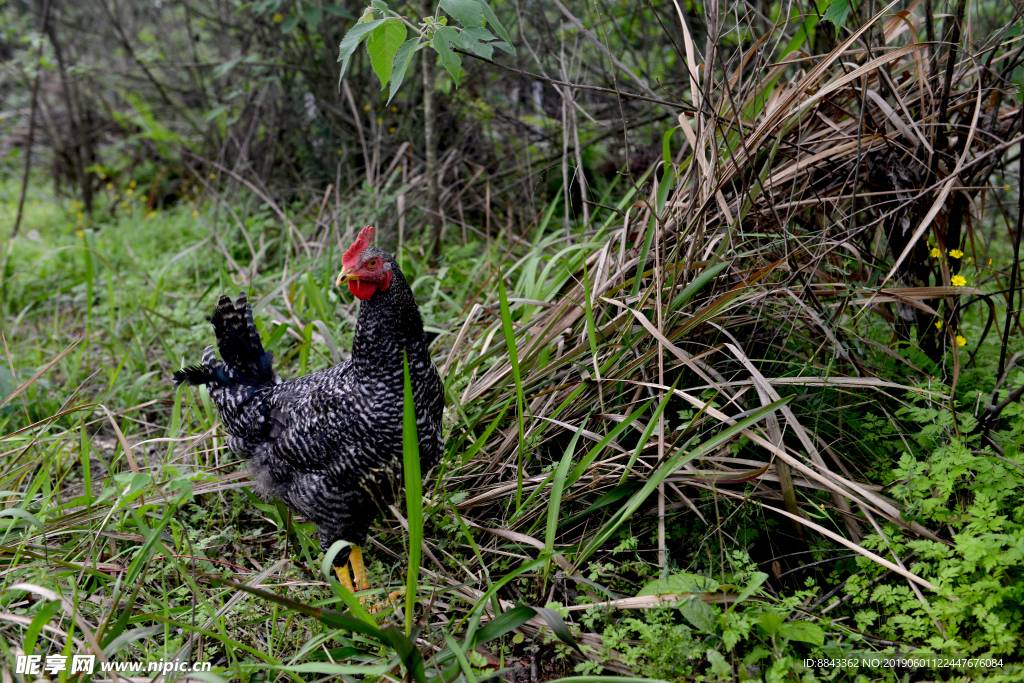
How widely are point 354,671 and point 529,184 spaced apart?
387 centimetres

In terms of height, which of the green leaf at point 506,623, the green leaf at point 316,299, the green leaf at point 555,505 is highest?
the green leaf at point 316,299

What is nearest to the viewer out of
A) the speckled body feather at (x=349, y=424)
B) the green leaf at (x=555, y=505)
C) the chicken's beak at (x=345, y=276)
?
the green leaf at (x=555, y=505)

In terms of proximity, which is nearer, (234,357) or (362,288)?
(362,288)

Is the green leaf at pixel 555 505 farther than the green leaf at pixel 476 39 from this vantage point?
Yes

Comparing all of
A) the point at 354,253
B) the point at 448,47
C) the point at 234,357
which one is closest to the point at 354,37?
the point at 448,47

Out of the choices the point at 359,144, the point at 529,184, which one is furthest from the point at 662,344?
the point at 359,144

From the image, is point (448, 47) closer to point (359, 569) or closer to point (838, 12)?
point (838, 12)

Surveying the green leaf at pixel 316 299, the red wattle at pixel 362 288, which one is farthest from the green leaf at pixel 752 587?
the green leaf at pixel 316 299

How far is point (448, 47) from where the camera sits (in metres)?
2.00

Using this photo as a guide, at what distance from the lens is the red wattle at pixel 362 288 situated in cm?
252

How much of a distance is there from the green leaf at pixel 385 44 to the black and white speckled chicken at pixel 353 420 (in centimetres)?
71

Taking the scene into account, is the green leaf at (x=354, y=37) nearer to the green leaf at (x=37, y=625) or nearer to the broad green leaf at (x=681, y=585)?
the green leaf at (x=37, y=625)

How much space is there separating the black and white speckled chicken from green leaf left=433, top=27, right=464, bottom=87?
78 cm

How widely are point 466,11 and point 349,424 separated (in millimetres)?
1579
